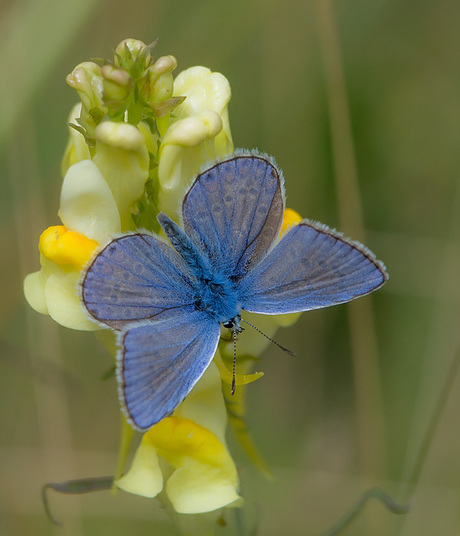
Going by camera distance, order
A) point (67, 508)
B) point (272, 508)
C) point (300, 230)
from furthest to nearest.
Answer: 1. point (272, 508)
2. point (67, 508)
3. point (300, 230)

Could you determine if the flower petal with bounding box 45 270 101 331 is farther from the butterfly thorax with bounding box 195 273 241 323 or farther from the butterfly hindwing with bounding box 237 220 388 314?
the butterfly hindwing with bounding box 237 220 388 314

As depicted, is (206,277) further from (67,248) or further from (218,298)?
(67,248)

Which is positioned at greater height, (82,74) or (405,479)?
(82,74)

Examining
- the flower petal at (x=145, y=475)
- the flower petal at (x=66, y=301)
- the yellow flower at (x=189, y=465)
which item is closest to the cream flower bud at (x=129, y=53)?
the flower petal at (x=66, y=301)

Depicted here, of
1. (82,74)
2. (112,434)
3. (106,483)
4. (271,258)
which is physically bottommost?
(112,434)

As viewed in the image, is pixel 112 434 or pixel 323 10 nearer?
pixel 323 10

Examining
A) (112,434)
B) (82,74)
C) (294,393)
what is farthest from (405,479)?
(82,74)

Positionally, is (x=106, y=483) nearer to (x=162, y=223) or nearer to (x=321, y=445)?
(x=162, y=223)
